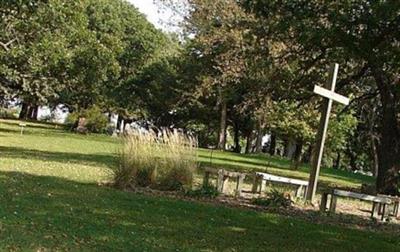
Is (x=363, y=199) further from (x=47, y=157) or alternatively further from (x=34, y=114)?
(x=34, y=114)

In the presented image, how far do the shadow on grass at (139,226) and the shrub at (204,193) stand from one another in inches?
41.8

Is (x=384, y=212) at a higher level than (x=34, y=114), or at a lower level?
lower

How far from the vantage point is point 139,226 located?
294 inches

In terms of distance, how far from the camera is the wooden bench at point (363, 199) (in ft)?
36.1

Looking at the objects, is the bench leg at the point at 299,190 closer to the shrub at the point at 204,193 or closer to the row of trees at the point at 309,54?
the shrub at the point at 204,193

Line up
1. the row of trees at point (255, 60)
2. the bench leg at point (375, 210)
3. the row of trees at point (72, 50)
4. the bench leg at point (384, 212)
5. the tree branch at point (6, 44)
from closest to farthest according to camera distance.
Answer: the row of trees at point (255, 60), the bench leg at point (384, 212), the bench leg at point (375, 210), the row of trees at point (72, 50), the tree branch at point (6, 44)

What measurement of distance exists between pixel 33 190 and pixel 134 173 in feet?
8.15

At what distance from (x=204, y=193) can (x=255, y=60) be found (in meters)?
7.76

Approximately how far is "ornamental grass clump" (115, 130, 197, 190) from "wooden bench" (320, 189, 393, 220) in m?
2.58

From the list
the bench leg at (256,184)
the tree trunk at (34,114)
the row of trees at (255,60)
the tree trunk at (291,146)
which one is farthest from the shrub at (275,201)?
the tree trunk at (34,114)

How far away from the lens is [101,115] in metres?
45.3

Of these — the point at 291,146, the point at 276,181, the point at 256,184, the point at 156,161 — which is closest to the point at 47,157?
the point at 156,161

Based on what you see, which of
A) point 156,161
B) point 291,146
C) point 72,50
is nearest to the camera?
point 156,161

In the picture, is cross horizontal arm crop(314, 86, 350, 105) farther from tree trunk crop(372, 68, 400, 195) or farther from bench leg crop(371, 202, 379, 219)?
tree trunk crop(372, 68, 400, 195)
